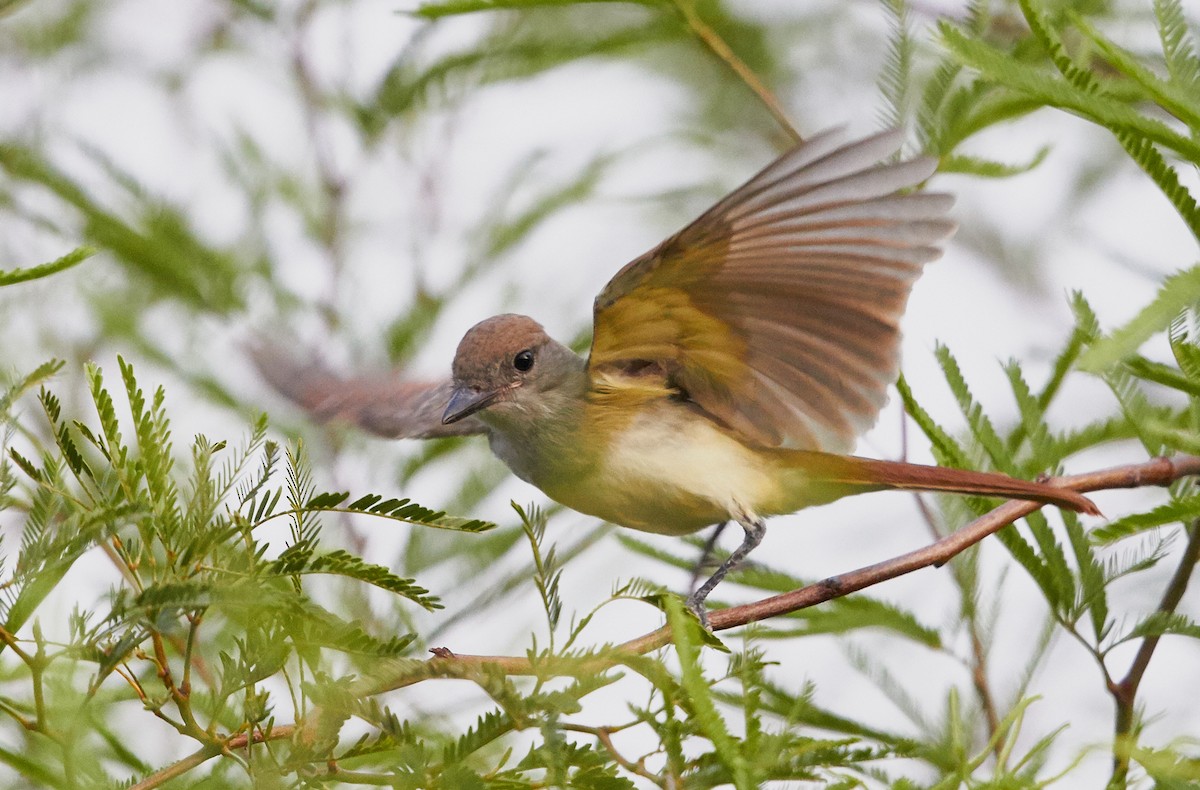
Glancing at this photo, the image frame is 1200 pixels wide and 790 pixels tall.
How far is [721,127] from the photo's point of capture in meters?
6.04

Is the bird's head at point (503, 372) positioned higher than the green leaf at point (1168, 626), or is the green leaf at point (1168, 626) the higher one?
the bird's head at point (503, 372)

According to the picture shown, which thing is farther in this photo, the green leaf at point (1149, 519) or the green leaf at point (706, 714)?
the green leaf at point (1149, 519)

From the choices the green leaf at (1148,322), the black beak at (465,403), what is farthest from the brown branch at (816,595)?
the black beak at (465,403)

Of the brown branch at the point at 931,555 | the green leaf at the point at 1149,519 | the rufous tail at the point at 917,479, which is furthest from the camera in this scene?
the rufous tail at the point at 917,479

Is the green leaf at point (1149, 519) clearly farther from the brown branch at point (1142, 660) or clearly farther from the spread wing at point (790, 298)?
the spread wing at point (790, 298)

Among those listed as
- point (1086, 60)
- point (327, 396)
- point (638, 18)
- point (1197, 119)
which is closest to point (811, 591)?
point (1197, 119)

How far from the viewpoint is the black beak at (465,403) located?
10.6 ft

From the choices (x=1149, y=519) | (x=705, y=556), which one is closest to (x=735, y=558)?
(x=705, y=556)

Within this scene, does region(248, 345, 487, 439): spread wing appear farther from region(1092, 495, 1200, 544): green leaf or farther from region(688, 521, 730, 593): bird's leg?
region(1092, 495, 1200, 544): green leaf

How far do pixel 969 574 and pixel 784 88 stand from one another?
323 centimetres

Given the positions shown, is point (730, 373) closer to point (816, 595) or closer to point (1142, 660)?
point (816, 595)

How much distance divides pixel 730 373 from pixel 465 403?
63 centimetres

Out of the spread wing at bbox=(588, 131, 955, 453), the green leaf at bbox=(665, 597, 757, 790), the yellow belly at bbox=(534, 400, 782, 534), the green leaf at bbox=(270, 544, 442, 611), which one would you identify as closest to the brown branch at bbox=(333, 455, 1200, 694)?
the green leaf at bbox=(665, 597, 757, 790)

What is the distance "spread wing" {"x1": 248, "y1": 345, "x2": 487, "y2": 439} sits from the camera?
142 inches
